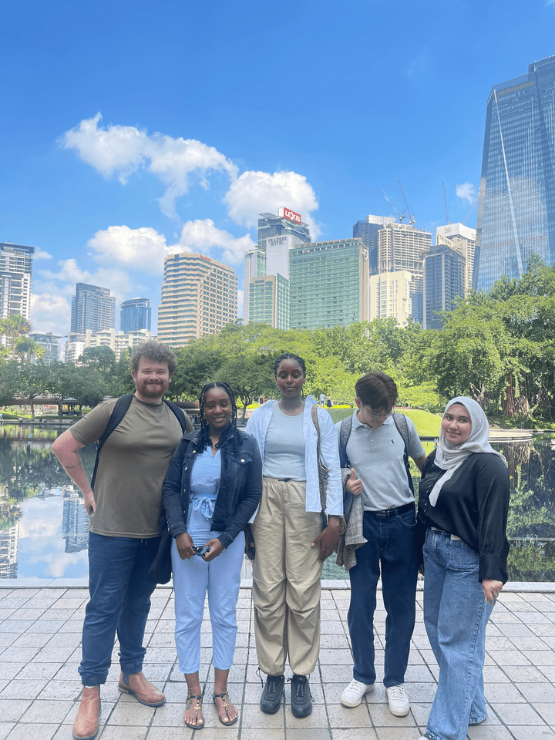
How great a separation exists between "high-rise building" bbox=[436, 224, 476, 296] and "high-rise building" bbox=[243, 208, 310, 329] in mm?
48576

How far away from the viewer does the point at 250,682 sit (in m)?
2.96

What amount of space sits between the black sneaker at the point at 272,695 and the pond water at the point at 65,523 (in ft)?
8.60

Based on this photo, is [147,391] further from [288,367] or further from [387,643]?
[387,643]

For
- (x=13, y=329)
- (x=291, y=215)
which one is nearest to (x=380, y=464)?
(x=13, y=329)

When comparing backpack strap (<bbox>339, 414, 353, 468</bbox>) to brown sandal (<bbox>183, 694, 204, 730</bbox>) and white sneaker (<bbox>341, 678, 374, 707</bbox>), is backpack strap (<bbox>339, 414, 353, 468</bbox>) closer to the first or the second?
white sneaker (<bbox>341, 678, 374, 707</bbox>)

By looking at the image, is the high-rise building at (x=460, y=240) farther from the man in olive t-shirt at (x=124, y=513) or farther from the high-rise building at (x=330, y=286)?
the man in olive t-shirt at (x=124, y=513)

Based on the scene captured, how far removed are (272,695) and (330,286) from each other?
116 m

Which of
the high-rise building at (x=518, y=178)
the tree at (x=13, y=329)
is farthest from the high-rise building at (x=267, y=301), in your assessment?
the tree at (x=13, y=329)

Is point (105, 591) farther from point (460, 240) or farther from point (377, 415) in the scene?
point (460, 240)

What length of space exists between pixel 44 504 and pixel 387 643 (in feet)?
26.3

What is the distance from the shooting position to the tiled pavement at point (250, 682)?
2.51 m

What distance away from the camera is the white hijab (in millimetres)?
2371

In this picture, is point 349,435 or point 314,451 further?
point 349,435

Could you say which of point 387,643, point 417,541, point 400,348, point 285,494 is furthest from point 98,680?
point 400,348
